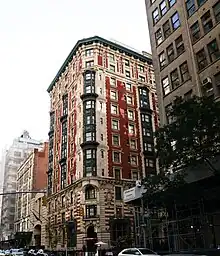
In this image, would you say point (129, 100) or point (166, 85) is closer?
point (166, 85)

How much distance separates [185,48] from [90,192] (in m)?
33.8

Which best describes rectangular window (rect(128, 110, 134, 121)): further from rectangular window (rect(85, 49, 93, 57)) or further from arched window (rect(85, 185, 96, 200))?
arched window (rect(85, 185, 96, 200))

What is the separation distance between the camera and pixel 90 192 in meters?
59.3

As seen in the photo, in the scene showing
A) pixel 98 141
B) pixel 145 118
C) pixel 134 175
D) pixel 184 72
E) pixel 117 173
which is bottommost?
pixel 134 175

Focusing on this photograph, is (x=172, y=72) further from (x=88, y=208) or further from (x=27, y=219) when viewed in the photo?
(x=27, y=219)

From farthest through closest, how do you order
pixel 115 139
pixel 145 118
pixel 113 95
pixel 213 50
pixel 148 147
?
pixel 145 118 → pixel 148 147 → pixel 113 95 → pixel 115 139 → pixel 213 50

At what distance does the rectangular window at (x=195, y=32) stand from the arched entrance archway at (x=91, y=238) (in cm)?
3657

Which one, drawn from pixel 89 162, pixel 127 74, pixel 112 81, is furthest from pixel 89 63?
pixel 89 162

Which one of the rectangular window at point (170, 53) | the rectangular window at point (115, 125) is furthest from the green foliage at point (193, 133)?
the rectangular window at point (115, 125)

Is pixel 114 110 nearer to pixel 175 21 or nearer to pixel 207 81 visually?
pixel 175 21

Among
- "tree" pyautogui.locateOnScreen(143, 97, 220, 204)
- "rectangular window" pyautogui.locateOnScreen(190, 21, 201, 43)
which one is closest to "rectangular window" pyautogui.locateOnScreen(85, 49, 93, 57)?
"rectangular window" pyautogui.locateOnScreen(190, 21, 201, 43)

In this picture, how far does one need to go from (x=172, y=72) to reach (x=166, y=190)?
15.9 meters

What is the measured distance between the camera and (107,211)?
2290 inches

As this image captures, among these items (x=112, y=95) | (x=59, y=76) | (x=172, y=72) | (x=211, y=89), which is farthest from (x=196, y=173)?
(x=59, y=76)
